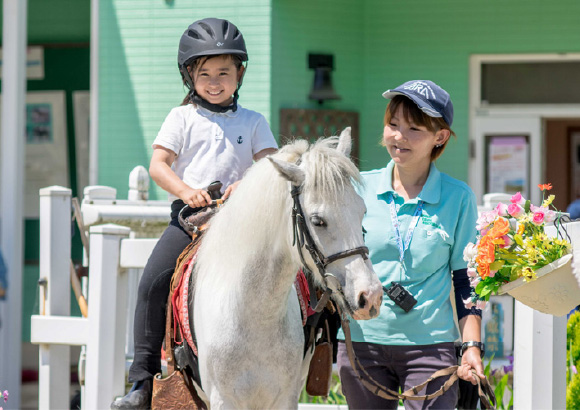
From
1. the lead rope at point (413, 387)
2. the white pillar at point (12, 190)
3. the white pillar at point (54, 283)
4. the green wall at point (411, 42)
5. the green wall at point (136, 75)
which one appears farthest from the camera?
the green wall at point (411, 42)

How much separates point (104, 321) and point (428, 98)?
2.21 meters

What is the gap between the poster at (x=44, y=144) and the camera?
9.17 m

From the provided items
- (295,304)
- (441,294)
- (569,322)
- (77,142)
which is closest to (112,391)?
(295,304)

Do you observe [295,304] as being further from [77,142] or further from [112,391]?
[77,142]

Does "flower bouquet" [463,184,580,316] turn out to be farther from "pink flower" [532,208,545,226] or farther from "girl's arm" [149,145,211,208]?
"girl's arm" [149,145,211,208]

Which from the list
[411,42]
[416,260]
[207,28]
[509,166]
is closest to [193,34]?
[207,28]

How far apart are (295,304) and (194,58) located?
3.81 ft

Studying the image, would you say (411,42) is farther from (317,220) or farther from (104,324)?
(317,220)

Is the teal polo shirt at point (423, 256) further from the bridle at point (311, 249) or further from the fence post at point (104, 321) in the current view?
the fence post at point (104, 321)

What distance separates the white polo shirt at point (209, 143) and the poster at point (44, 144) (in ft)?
17.9

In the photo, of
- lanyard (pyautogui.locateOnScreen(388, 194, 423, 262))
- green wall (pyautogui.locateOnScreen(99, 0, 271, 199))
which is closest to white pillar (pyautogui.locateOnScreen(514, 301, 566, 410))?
lanyard (pyautogui.locateOnScreen(388, 194, 423, 262))

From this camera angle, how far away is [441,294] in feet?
11.2

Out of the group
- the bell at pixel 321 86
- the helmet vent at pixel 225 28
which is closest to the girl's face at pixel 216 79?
the helmet vent at pixel 225 28

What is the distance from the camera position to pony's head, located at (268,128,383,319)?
9.75 feet
